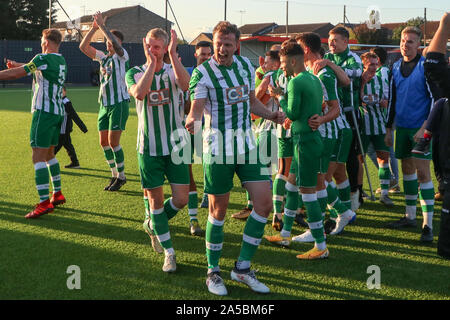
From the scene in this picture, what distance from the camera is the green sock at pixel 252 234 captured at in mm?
4113

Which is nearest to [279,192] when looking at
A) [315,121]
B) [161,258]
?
[315,121]

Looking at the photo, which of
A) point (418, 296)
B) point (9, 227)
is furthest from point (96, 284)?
point (418, 296)

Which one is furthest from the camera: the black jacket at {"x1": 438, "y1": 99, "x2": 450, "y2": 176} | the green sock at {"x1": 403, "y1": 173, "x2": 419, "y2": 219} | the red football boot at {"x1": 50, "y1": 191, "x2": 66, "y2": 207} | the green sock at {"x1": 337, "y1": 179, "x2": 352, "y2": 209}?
the red football boot at {"x1": 50, "y1": 191, "x2": 66, "y2": 207}

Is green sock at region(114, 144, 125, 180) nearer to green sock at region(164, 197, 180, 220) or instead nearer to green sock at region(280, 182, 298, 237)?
green sock at region(164, 197, 180, 220)

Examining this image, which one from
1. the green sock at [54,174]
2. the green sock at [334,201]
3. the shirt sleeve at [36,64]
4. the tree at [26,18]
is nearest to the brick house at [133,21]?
the tree at [26,18]

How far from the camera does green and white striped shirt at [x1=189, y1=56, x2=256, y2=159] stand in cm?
396

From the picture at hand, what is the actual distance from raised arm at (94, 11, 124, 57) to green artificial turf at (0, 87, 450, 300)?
7.17 ft

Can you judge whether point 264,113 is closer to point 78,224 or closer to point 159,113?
point 159,113

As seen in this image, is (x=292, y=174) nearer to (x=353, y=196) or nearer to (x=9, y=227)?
(x=353, y=196)

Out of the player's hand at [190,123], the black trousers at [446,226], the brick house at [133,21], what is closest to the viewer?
the black trousers at [446,226]

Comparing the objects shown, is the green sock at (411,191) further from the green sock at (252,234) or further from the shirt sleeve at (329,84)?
the green sock at (252,234)

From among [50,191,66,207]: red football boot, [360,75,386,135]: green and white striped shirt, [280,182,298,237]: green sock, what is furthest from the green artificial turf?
[360,75,386,135]: green and white striped shirt

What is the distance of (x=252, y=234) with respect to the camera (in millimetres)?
4137

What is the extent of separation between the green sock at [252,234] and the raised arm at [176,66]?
1334 mm
